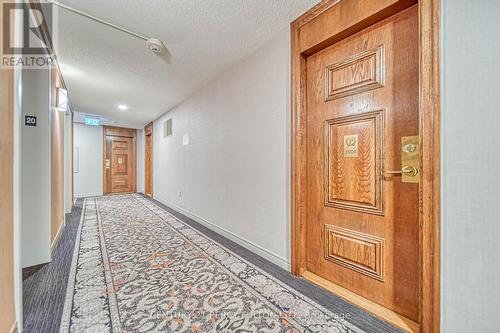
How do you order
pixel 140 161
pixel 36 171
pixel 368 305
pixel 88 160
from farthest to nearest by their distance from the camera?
pixel 140 161 → pixel 88 160 → pixel 36 171 → pixel 368 305

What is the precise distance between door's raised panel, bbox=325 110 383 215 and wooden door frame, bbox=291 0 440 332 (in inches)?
10.7

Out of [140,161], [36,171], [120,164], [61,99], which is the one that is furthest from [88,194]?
[36,171]

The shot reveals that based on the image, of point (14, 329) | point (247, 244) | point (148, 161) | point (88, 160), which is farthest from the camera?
point (148, 161)

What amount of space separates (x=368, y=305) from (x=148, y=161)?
23.6 ft

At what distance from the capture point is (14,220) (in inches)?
51.1

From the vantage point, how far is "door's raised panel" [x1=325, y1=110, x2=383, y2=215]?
1.63 m

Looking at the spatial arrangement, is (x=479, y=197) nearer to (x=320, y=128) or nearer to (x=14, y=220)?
(x=320, y=128)

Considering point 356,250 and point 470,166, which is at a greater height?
point 470,166

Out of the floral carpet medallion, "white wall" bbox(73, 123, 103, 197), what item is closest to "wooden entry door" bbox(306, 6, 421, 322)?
the floral carpet medallion

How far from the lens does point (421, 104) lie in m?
1.29

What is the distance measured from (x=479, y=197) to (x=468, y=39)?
0.82 meters

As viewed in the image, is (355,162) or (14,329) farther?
(355,162)

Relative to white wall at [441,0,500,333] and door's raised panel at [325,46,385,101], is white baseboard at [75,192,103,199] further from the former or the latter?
white wall at [441,0,500,333]

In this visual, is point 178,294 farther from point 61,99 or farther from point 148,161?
point 148,161
